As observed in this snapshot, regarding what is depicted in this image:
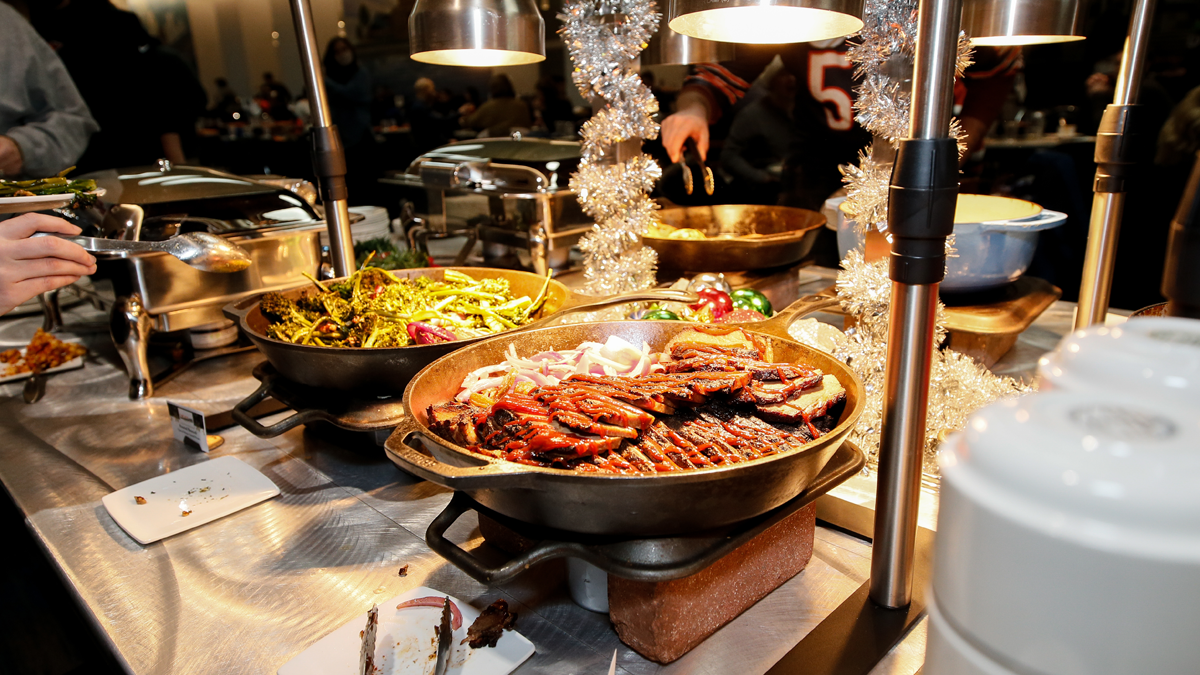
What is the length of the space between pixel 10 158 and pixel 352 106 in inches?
149

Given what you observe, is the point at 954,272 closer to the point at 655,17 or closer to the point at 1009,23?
the point at 1009,23

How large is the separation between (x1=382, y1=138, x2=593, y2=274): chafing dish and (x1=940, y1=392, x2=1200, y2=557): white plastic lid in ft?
5.86

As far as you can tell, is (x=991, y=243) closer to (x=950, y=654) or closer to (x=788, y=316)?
(x=788, y=316)

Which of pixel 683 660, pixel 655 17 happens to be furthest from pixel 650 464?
pixel 655 17

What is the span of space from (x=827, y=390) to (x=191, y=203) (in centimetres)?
157

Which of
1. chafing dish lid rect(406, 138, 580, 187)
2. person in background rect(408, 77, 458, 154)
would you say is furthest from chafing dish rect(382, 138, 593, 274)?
person in background rect(408, 77, 458, 154)

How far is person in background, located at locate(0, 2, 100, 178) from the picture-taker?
7.03 ft

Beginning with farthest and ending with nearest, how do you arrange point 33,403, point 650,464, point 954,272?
point 33,403
point 954,272
point 650,464

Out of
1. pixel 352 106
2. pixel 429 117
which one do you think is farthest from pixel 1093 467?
pixel 429 117

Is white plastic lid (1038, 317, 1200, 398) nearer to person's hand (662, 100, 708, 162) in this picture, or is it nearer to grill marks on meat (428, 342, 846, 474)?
grill marks on meat (428, 342, 846, 474)

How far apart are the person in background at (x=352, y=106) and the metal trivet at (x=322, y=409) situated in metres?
4.73

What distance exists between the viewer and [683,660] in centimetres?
76

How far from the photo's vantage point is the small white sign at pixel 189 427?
1321mm

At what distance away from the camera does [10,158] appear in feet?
6.82
